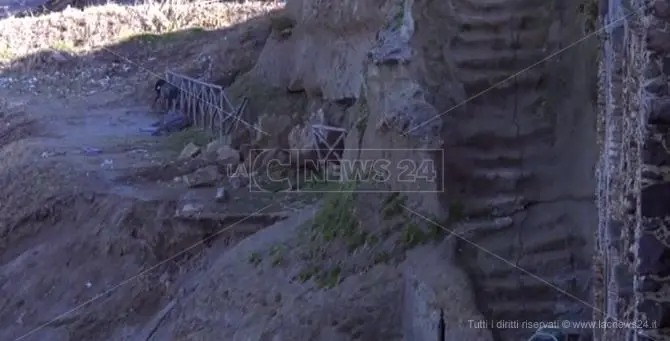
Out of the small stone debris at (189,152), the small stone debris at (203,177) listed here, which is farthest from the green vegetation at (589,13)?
the small stone debris at (189,152)

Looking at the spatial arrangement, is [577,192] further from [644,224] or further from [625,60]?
[644,224]

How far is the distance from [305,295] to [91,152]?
7653 mm

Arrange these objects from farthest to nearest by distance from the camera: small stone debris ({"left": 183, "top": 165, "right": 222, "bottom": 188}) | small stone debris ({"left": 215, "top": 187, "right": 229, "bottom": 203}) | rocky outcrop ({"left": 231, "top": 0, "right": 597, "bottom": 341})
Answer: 1. small stone debris ({"left": 183, "top": 165, "right": 222, "bottom": 188})
2. small stone debris ({"left": 215, "top": 187, "right": 229, "bottom": 203})
3. rocky outcrop ({"left": 231, "top": 0, "right": 597, "bottom": 341})

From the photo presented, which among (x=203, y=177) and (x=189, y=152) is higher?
(x=189, y=152)

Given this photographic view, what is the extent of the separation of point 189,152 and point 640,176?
439 inches

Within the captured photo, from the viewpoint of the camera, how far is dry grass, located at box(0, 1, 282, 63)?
23.4 m

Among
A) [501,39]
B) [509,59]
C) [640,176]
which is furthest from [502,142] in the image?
[640,176]

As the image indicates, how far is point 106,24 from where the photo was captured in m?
23.9

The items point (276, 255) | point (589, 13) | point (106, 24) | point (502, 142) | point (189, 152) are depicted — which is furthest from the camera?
point (106, 24)

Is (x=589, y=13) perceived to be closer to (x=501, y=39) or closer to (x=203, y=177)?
(x=501, y=39)

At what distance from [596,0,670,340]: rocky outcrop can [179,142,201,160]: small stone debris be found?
10.0 m

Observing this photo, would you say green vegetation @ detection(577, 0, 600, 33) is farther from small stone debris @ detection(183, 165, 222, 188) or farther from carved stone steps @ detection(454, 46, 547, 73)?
small stone debris @ detection(183, 165, 222, 188)

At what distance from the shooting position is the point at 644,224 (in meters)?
4.65

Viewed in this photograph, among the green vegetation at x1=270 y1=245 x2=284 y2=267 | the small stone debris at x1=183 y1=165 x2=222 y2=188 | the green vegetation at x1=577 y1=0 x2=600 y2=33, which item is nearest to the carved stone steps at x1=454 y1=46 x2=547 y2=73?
the green vegetation at x1=577 y1=0 x2=600 y2=33
